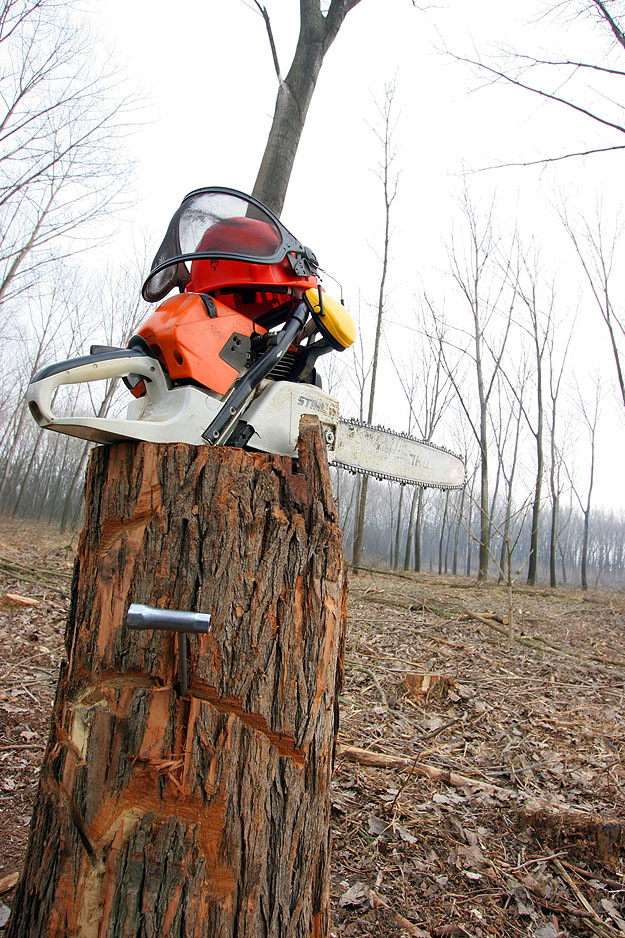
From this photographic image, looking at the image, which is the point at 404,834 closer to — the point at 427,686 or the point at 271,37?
the point at 427,686

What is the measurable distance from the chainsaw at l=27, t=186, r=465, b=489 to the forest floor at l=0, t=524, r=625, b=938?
129 centimetres

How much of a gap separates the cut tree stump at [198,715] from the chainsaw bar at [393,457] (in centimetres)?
91

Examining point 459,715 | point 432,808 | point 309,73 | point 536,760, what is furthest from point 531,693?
point 309,73

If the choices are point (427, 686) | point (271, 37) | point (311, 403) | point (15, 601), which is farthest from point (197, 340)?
point (15, 601)

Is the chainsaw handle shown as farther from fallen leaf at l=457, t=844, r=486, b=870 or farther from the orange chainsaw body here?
fallen leaf at l=457, t=844, r=486, b=870

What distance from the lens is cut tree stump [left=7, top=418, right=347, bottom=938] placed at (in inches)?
36.1

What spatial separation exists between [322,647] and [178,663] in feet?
0.96

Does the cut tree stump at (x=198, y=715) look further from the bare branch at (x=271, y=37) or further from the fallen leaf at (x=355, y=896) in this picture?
the bare branch at (x=271, y=37)

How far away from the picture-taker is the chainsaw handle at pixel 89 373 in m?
1.15

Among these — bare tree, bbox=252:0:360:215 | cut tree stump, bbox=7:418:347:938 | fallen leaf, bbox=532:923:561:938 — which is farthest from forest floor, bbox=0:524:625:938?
bare tree, bbox=252:0:360:215

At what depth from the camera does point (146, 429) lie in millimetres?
1224

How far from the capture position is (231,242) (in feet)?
5.08

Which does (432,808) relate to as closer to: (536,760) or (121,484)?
(536,760)

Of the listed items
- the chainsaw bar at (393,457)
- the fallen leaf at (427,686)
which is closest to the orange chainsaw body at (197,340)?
the chainsaw bar at (393,457)
